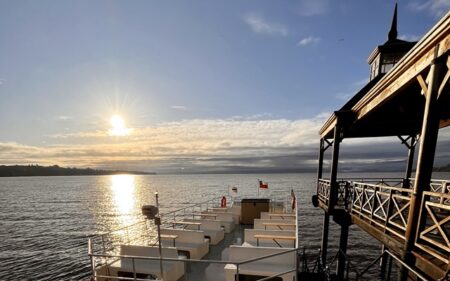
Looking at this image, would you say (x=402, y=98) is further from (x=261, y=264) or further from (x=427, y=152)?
(x=261, y=264)

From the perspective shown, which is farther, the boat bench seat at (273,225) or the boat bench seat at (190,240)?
the boat bench seat at (273,225)

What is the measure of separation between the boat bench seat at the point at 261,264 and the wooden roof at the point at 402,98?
5.80m

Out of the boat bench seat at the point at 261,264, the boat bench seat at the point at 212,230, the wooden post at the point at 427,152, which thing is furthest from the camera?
the boat bench seat at the point at 212,230

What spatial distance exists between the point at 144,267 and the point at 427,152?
850cm

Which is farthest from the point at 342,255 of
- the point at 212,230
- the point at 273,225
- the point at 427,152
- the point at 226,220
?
the point at 427,152

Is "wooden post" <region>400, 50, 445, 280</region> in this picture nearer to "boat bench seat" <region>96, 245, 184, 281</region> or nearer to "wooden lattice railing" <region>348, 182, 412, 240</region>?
"wooden lattice railing" <region>348, 182, 412, 240</region>

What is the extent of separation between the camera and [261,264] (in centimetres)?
786

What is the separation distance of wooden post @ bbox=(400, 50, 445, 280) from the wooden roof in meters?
0.17

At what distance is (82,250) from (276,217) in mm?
24253

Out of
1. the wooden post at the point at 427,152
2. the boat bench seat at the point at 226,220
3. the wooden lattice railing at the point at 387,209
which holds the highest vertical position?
the wooden post at the point at 427,152

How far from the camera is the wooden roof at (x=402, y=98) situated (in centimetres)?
520

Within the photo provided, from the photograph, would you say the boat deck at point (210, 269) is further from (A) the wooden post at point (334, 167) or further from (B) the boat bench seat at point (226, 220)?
(A) the wooden post at point (334, 167)

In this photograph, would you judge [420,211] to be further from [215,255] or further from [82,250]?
[82,250]

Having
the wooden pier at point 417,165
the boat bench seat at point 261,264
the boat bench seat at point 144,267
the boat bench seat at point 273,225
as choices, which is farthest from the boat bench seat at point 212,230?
the wooden pier at point 417,165
